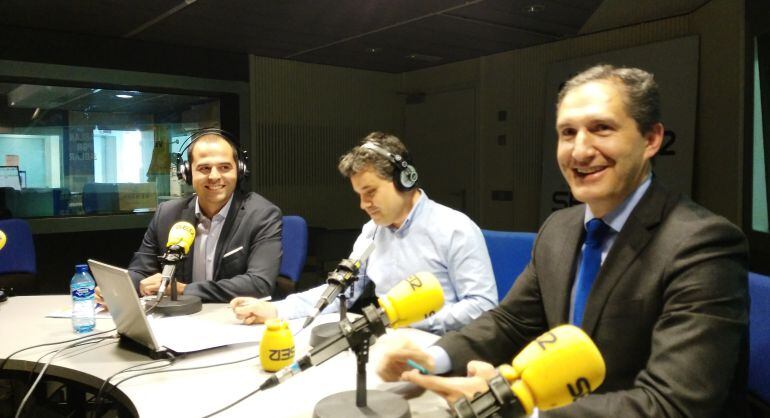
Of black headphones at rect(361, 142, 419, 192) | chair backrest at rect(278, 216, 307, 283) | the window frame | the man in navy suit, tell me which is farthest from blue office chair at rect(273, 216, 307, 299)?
the window frame

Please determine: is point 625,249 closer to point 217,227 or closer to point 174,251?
point 174,251

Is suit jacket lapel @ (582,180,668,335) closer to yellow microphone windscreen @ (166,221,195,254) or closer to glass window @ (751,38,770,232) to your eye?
yellow microphone windscreen @ (166,221,195,254)

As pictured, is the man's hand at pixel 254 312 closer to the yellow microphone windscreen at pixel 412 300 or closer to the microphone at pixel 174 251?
the microphone at pixel 174 251

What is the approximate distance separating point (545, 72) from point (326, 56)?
81.2 inches

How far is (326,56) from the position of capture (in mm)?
5445

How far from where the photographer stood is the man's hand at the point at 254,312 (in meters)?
1.76

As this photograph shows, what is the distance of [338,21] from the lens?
4.12 meters

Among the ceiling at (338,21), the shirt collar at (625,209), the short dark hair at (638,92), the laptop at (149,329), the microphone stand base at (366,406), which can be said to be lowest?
the microphone stand base at (366,406)

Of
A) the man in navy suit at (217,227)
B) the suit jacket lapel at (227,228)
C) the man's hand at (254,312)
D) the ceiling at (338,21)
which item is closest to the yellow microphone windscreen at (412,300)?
the man's hand at (254,312)

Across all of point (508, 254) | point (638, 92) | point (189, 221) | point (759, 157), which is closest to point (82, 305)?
point (189, 221)

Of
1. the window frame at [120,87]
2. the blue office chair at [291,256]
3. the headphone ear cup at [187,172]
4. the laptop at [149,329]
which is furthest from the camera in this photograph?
the window frame at [120,87]

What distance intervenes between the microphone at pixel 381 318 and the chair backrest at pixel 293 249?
1.81 m

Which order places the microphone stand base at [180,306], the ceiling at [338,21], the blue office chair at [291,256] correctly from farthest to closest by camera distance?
the ceiling at [338,21] → the blue office chair at [291,256] → the microphone stand base at [180,306]

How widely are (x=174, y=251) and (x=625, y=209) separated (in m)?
1.33
